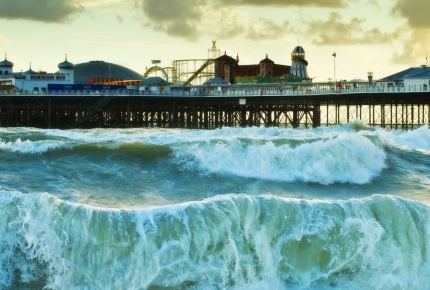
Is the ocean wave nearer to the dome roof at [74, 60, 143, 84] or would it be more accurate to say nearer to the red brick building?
the red brick building

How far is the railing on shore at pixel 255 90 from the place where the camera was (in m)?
61.1

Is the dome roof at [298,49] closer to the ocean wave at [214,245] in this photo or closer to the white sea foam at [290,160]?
the white sea foam at [290,160]

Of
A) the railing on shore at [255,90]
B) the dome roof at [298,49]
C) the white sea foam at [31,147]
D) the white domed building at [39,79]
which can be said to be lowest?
the white sea foam at [31,147]

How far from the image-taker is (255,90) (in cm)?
7056

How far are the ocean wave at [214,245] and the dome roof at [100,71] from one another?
276ft

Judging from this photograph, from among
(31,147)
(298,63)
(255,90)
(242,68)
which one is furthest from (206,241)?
(242,68)

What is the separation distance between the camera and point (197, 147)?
94.6 ft

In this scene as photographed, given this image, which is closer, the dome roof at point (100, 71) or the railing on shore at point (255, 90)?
the railing on shore at point (255, 90)

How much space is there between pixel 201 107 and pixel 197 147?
152 ft

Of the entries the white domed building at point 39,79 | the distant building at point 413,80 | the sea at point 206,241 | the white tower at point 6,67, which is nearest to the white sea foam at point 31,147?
the sea at point 206,241

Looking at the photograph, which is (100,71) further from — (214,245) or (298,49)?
(214,245)

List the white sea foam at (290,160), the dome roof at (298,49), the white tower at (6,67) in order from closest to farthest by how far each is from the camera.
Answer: the white sea foam at (290,160) < the white tower at (6,67) < the dome roof at (298,49)

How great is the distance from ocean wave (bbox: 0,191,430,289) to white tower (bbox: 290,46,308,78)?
Result: 78.0 m

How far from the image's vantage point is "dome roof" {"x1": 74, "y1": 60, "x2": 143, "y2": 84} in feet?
335
